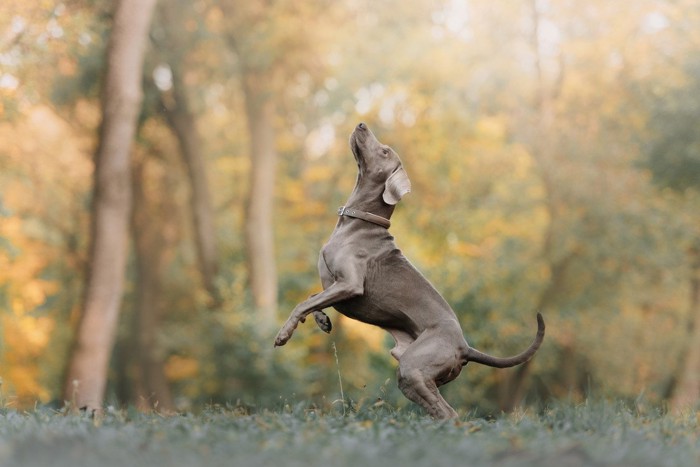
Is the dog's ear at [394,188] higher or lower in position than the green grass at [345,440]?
higher

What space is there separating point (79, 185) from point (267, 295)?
23.5 feet

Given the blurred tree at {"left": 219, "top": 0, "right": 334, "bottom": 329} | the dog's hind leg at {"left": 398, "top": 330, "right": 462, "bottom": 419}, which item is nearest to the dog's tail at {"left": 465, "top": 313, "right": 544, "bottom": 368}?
the dog's hind leg at {"left": 398, "top": 330, "right": 462, "bottom": 419}

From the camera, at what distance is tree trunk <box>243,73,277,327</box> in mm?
23031

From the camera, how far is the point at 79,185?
26219 millimetres

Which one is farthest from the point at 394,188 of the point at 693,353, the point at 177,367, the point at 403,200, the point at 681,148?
the point at 177,367

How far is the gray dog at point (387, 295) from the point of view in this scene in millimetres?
6711

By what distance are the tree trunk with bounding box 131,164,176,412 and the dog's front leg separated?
19.2 m

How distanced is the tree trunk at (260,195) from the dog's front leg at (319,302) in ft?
52.7

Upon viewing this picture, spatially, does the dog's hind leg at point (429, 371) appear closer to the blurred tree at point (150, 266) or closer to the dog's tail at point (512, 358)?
the dog's tail at point (512, 358)

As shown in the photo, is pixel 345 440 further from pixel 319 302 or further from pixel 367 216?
pixel 367 216

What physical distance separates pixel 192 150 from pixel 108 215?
848 centimetres

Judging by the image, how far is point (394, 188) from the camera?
7168 millimetres

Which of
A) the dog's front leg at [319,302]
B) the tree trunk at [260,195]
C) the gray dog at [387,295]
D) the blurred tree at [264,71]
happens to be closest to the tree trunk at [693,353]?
the tree trunk at [260,195]

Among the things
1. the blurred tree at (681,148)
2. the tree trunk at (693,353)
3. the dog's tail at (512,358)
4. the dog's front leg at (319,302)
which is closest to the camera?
the dog's front leg at (319,302)
